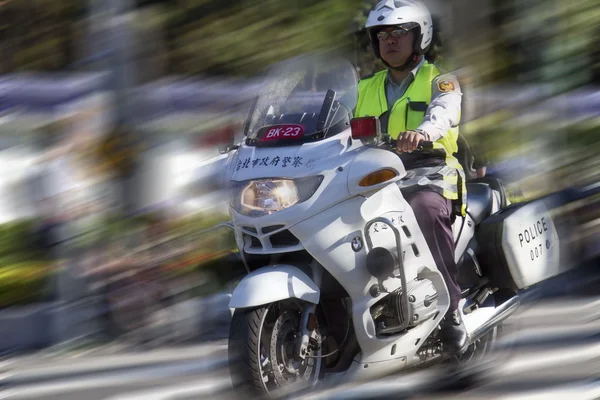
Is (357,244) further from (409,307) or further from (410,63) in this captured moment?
(410,63)

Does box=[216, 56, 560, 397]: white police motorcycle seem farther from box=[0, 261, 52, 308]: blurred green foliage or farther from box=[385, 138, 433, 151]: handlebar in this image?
box=[0, 261, 52, 308]: blurred green foliage

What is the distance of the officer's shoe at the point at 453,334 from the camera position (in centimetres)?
382

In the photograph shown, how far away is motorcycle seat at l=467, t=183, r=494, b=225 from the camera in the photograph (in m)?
4.14

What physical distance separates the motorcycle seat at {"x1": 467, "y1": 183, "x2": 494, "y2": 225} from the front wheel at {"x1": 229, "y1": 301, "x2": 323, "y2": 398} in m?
0.95

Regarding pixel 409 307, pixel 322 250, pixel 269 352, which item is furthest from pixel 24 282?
pixel 409 307

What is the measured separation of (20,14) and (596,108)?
1271 millimetres

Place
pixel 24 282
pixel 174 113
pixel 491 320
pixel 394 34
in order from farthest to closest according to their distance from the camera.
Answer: pixel 491 320 → pixel 394 34 → pixel 24 282 → pixel 174 113

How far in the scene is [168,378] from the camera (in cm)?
440

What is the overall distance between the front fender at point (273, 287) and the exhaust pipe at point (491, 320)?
30.0 inches

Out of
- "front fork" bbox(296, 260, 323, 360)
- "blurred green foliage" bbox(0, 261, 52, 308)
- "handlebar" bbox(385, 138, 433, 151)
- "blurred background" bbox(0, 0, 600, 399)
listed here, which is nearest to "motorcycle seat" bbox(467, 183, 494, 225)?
"handlebar" bbox(385, 138, 433, 151)

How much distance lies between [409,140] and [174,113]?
5.17 feet

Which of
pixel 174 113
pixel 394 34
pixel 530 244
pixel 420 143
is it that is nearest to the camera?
pixel 174 113

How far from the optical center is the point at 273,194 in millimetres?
3475

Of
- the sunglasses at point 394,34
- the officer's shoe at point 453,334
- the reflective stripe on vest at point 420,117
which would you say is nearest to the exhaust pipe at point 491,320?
the officer's shoe at point 453,334
